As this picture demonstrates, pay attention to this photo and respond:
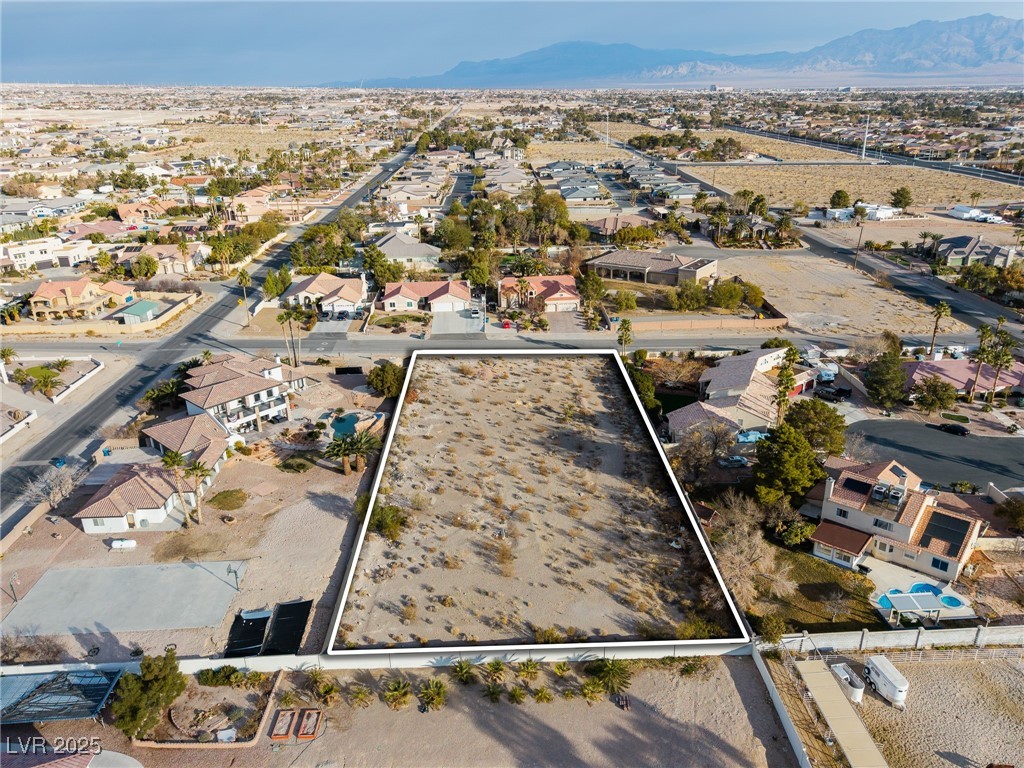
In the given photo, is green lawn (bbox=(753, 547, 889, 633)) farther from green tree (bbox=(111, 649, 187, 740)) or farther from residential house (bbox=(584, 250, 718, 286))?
residential house (bbox=(584, 250, 718, 286))

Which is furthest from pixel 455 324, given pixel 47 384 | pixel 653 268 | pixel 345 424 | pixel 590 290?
pixel 47 384

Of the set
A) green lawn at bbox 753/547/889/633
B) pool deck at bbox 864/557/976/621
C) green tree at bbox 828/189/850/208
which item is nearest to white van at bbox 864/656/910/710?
green lawn at bbox 753/547/889/633

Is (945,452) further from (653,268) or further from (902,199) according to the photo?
(902,199)

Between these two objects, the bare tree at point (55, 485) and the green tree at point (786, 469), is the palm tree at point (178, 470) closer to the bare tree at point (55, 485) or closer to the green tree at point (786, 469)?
the bare tree at point (55, 485)

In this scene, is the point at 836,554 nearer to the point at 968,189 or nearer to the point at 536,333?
the point at 536,333

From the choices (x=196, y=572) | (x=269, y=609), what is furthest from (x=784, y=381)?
(x=196, y=572)

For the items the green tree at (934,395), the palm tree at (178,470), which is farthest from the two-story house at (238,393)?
the green tree at (934,395)
